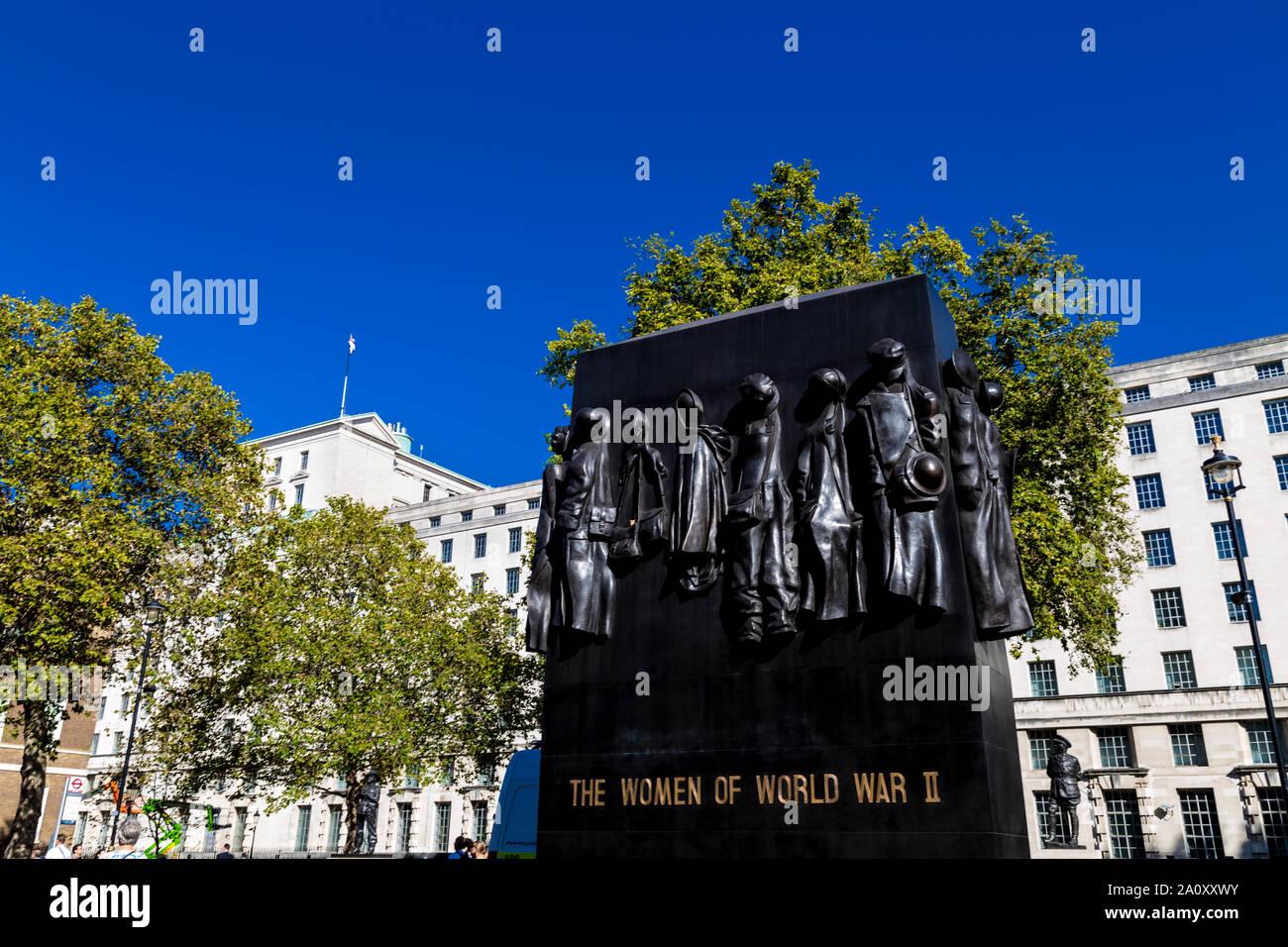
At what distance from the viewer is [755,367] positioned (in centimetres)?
1034

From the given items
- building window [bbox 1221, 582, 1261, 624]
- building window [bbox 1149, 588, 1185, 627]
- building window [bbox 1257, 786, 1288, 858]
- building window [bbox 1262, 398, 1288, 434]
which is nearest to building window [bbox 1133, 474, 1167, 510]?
building window [bbox 1149, 588, 1185, 627]

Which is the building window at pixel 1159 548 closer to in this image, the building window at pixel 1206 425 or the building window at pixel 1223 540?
the building window at pixel 1223 540

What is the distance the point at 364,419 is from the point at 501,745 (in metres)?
43.7

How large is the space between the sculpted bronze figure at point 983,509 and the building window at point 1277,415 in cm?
5219

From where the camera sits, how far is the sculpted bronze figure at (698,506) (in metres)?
9.66

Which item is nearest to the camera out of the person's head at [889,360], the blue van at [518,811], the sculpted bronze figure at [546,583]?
the person's head at [889,360]

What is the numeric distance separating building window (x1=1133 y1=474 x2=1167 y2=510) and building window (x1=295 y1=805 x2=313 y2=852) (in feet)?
195

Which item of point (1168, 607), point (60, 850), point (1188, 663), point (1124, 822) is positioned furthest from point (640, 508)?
point (1168, 607)

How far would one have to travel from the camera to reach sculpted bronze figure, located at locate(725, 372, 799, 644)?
908 cm

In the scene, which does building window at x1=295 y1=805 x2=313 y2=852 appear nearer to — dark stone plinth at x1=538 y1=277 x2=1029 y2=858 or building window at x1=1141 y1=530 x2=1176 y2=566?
Answer: building window at x1=1141 y1=530 x2=1176 y2=566

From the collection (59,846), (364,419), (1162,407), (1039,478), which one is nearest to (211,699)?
(59,846)

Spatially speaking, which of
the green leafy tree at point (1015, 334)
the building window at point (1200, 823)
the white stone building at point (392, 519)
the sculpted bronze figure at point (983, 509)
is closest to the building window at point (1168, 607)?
the building window at point (1200, 823)
